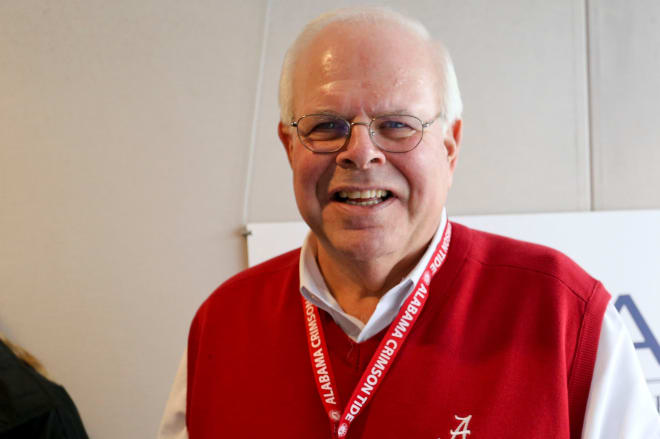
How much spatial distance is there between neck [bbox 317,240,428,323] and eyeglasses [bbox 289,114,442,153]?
0.22m

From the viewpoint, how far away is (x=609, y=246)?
223cm

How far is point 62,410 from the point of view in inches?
69.6

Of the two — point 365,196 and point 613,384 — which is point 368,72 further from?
point 613,384

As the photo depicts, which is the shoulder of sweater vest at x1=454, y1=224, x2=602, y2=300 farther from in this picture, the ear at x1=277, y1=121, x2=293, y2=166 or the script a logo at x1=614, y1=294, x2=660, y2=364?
the script a logo at x1=614, y1=294, x2=660, y2=364

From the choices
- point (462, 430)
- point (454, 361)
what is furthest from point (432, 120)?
point (462, 430)

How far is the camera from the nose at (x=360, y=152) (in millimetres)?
990

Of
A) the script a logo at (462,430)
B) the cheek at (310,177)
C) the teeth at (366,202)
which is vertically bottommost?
the script a logo at (462,430)

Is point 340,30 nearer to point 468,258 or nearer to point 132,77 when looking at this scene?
point 468,258

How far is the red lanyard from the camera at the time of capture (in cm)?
99

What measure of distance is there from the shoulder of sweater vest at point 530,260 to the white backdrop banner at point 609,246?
→ 1.11 m

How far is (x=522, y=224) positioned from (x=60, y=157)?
1.95 meters

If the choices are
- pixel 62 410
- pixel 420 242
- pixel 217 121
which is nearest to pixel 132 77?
pixel 217 121

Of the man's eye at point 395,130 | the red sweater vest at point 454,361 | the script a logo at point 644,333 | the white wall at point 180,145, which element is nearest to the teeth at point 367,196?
the man's eye at point 395,130

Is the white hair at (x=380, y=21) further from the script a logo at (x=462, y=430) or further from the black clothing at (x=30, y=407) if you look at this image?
the black clothing at (x=30, y=407)
